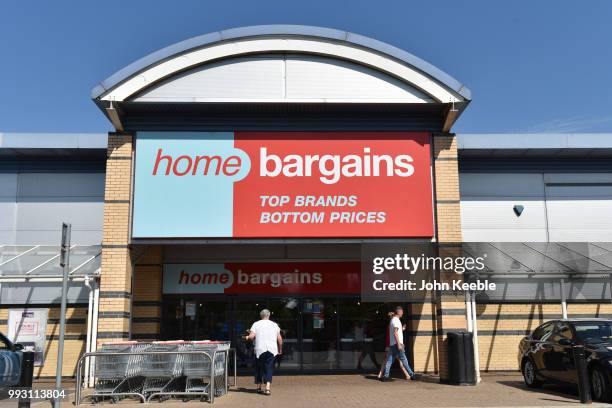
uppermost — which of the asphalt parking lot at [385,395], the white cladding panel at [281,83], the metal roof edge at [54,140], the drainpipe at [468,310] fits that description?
the white cladding panel at [281,83]

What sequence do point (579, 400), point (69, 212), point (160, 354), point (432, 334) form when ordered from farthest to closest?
point (69, 212), point (432, 334), point (160, 354), point (579, 400)

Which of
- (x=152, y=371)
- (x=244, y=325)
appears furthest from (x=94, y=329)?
(x=244, y=325)

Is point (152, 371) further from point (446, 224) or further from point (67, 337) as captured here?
point (446, 224)

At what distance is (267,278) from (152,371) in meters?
5.45

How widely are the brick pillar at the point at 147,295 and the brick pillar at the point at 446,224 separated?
22.9ft

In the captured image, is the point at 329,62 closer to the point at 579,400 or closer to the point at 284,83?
the point at 284,83

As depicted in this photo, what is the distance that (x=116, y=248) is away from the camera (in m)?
13.5

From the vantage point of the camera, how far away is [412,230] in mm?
13695

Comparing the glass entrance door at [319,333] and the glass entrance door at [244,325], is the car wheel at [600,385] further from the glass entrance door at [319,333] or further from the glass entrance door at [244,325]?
the glass entrance door at [244,325]

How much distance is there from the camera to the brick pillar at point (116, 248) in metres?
13.3

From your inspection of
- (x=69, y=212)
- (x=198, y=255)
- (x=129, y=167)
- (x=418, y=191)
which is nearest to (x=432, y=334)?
(x=418, y=191)

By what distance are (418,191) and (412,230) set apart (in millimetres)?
918

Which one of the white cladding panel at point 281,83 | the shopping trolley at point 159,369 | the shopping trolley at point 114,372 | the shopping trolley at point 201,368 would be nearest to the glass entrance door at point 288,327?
the shopping trolley at point 201,368

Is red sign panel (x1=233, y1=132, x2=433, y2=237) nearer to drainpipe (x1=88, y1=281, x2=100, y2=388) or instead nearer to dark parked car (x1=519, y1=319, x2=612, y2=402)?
dark parked car (x1=519, y1=319, x2=612, y2=402)
